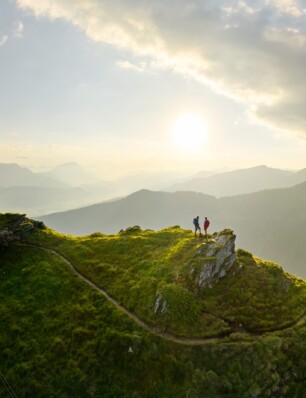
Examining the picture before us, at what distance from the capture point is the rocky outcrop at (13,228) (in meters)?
58.7

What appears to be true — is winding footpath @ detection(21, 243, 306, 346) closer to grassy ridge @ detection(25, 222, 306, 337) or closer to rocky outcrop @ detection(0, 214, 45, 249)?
grassy ridge @ detection(25, 222, 306, 337)

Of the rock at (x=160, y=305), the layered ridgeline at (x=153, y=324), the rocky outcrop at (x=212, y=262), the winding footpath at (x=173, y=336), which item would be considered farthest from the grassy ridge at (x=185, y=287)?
the rocky outcrop at (x=212, y=262)

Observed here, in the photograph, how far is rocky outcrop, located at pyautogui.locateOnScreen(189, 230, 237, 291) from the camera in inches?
1793

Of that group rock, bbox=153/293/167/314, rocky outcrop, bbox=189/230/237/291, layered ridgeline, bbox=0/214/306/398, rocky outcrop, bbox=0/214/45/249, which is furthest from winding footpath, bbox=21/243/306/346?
rocky outcrop, bbox=0/214/45/249

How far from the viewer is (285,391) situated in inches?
1356

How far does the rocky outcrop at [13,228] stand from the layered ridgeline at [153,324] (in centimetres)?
348

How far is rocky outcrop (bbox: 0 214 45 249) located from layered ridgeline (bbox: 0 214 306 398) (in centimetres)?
348

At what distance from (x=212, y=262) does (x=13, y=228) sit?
3833 centimetres

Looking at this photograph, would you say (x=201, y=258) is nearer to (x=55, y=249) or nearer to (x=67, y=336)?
(x=67, y=336)

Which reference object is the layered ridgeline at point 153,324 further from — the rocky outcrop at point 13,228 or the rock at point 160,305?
the rocky outcrop at point 13,228

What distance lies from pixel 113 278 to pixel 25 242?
22500mm

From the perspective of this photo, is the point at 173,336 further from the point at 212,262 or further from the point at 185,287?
the point at 212,262

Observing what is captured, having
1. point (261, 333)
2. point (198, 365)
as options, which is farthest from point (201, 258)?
point (198, 365)

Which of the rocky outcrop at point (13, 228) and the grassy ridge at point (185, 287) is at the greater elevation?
the rocky outcrop at point (13, 228)
